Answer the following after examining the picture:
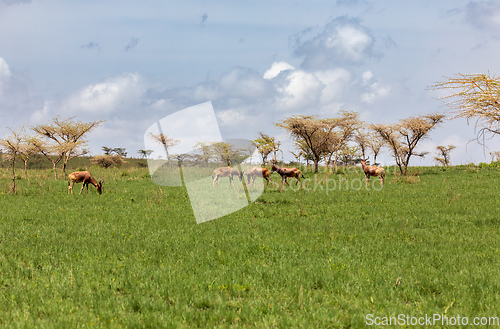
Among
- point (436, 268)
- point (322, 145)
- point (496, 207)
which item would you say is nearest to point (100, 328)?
point (436, 268)

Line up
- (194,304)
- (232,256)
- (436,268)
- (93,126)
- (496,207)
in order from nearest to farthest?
(194,304) < (436,268) < (232,256) < (496,207) < (93,126)

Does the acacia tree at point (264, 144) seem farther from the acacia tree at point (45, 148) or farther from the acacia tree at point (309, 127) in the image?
the acacia tree at point (45, 148)

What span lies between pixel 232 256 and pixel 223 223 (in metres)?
4.69

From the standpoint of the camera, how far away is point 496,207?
17.8m

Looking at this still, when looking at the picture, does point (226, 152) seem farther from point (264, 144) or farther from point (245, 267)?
point (245, 267)

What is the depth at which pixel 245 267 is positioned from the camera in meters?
8.47

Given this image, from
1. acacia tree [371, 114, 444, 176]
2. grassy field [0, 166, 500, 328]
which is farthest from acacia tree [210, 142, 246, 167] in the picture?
grassy field [0, 166, 500, 328]

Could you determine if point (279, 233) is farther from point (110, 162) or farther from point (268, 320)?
point (110, 162)

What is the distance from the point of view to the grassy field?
6.08 m

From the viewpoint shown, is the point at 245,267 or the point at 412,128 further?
the point at 412,128

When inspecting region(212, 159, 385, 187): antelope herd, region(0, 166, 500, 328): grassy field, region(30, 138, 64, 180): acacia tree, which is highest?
region(30, 138, 64, 180): acacia tree

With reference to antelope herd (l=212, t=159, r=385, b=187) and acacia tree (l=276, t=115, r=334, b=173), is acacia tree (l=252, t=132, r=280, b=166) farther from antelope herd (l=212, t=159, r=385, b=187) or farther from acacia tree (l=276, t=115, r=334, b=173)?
antelope herd (l=212, t=159, r=385, b=187)

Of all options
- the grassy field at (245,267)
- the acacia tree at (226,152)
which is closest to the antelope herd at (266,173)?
the grassy field at (245,267)

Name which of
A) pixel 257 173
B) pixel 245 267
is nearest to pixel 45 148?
pixel 257 173
